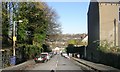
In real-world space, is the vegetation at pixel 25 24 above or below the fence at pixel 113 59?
above

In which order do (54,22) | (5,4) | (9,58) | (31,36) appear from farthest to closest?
(54,22)
(31,36)
(5,4)
(9,58)

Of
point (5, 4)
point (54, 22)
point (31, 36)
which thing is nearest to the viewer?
point (5, 4)

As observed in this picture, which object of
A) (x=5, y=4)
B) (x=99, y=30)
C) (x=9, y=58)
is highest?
(x=5, y=4)

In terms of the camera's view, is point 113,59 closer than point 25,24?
Yes

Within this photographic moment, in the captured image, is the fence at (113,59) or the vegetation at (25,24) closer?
the fence at (113,59)

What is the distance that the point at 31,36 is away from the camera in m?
69.7

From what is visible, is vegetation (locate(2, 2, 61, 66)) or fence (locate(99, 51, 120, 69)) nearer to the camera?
fence (locate(99, 51, 120, 69))

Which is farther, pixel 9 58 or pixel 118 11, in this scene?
pixel 118 11

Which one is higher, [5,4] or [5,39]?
[5,4]

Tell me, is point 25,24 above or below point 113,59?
above

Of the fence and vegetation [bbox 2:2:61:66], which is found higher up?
vegetation [bbox 2:2:61:66]

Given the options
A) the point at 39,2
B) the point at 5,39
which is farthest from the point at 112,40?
the point at 5,39

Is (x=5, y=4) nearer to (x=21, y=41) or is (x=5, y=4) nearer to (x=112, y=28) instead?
(x=21, y=41)

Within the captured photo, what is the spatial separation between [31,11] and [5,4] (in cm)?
707
